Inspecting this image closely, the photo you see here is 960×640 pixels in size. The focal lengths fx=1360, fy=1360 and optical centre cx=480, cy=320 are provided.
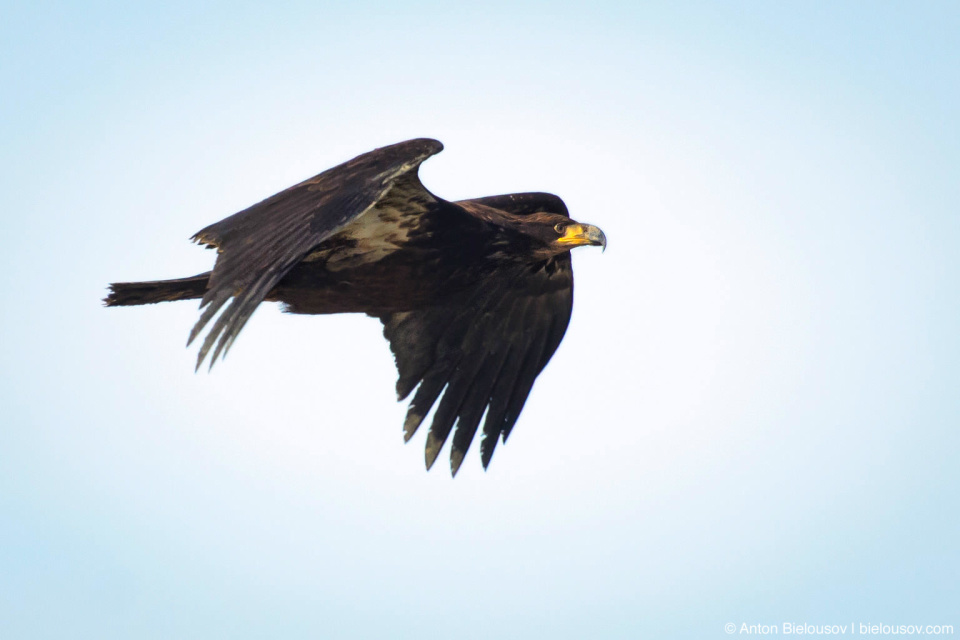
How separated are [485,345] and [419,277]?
1.03 metres

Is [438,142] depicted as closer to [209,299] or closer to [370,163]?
[370,163]

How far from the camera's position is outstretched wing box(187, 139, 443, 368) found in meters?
7.46

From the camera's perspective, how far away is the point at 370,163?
8.20 metres

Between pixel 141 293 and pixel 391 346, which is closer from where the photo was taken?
pixel 141 293

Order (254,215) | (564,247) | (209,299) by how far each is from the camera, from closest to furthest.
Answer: (209,299) < (254,215) < (564,247)

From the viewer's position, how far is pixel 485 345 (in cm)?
1012

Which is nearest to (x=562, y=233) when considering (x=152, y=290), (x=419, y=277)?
(x=419, y=277)

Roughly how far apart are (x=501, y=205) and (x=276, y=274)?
2628 mm

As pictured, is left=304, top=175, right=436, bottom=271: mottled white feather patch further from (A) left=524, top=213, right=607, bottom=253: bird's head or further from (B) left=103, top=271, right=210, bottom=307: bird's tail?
(A) left=524, top=213, right=607, bottom=253: bird's head

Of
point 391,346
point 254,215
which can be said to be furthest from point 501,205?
point 254,215

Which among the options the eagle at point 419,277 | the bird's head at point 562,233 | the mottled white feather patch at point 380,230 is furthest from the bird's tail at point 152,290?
the bird's head at point 562,233

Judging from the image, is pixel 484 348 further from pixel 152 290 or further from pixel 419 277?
pixel 152 290

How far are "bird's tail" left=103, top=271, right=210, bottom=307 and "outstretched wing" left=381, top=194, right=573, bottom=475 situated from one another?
4.92 ft

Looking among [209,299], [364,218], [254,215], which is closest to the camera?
[209,299]
